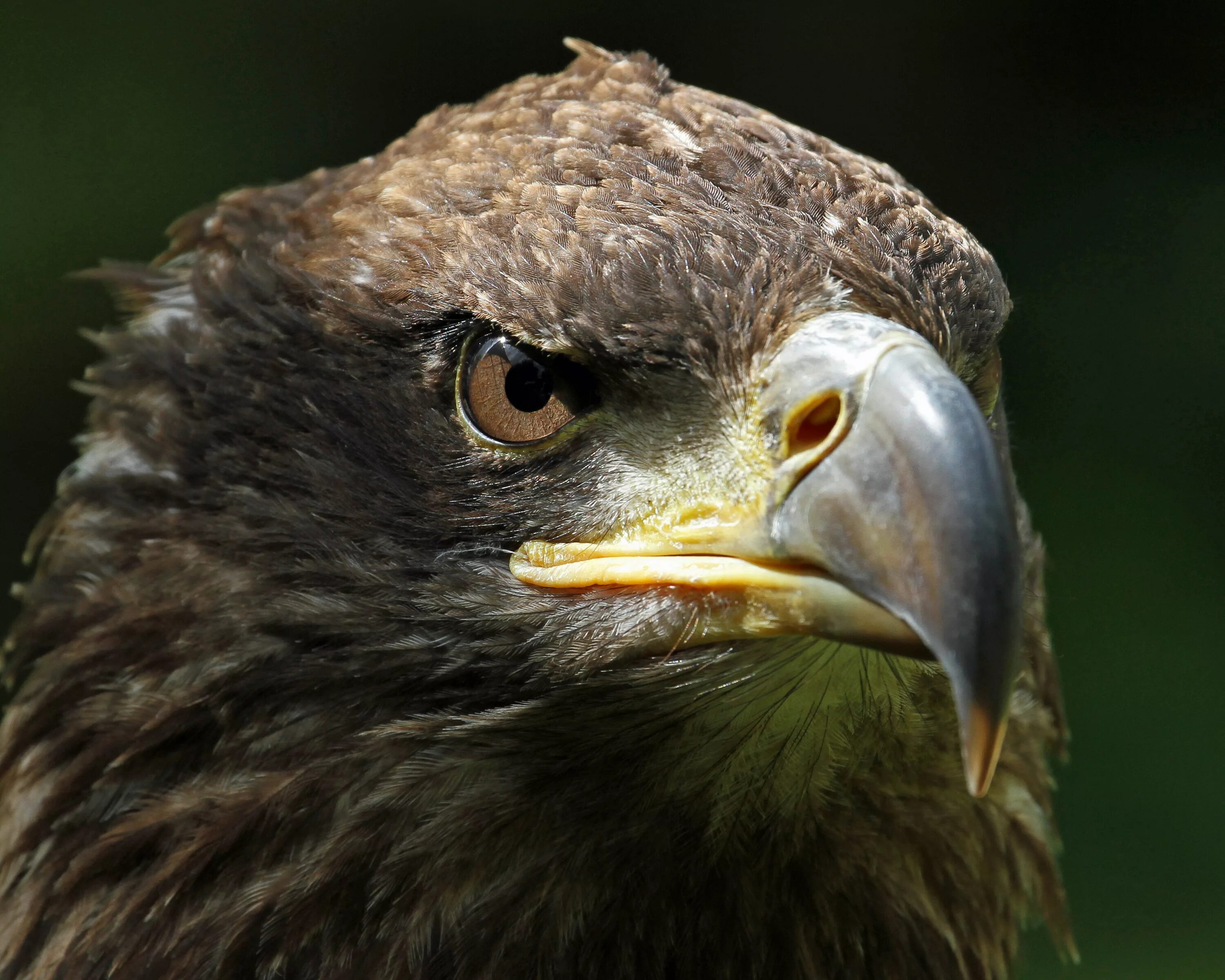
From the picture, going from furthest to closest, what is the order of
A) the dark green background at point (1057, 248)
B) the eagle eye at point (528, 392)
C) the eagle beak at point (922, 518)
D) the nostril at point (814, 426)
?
the dark green background at point (1057, 248) → the eagle eye at point (528, 392) → the nostril at point (814, 426) → the eagle beak at point (922, 518)

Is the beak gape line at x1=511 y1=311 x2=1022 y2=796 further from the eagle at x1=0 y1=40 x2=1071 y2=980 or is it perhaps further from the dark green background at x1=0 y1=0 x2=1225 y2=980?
the dark green background at x1=0 y1=0 x2=1225 y2=980

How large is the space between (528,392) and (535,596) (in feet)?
0.76

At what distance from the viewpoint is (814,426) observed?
1579 millimetres

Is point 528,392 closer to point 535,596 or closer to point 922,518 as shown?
point 535,596


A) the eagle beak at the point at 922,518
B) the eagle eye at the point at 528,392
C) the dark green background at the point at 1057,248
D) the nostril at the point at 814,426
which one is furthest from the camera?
the dark green background at the point at 1057,248

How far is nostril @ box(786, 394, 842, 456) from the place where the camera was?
156cm

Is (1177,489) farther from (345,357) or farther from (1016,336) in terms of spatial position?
(345,357)

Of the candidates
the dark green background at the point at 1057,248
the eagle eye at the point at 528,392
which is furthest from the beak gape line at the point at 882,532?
the dark green background at the point at 1057,248

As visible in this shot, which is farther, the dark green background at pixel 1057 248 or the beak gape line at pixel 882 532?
the dark green background at pixel 1057 248

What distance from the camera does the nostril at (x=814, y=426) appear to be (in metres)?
1.56

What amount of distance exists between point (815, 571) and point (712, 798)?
1.30ft

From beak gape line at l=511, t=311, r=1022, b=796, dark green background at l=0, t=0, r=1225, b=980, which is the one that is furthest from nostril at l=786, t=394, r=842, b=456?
dark green background at l=0, t=0, r=1225, b=980

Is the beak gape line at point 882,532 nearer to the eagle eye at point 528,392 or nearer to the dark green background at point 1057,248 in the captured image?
the eagle eye at point 528,392

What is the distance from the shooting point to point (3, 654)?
2182mm
